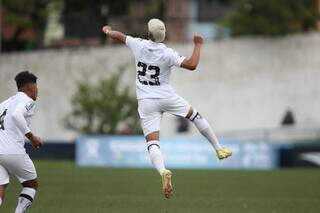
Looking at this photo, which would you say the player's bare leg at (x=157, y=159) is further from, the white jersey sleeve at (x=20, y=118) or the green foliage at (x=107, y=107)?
the green foliage at (x=107, y=107)

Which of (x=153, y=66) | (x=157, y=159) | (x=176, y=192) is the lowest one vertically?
(x=176, y=192)

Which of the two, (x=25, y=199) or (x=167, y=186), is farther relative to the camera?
(x=167, y=186)

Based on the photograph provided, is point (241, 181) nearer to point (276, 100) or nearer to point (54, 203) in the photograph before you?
point (54, 203)

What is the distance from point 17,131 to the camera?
44.3 feet

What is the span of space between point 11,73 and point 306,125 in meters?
13.4

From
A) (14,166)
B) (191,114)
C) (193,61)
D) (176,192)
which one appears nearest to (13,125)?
(14,166)

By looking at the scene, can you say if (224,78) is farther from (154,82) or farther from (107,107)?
(154,82)

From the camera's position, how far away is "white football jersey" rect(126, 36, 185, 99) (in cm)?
1565

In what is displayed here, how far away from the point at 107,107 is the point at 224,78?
5.47 meters

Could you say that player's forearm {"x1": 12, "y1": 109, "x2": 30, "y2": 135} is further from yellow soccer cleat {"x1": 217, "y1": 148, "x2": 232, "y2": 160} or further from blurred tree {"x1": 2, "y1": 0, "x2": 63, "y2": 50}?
blurred tree {"x1": 2, "y1": 0, "x2": 63, "y2": 50}

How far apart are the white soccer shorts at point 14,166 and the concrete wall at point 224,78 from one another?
98.5ft

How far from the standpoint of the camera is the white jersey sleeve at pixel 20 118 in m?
13.2

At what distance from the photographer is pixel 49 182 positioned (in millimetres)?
23578

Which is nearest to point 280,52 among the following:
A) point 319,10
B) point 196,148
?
point 319,10
